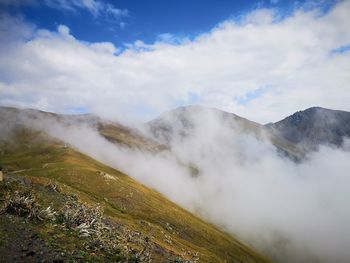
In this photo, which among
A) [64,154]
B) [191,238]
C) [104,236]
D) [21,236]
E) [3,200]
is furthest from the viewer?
[64,154]

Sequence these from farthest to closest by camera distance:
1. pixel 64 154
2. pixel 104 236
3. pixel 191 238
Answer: pixel 64 154
pixel 191 238
pixel 104 236

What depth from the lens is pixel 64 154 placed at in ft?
597

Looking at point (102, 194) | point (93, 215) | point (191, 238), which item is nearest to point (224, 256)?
point (191, 238)

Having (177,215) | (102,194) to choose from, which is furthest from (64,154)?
(177,215)

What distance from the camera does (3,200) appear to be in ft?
106

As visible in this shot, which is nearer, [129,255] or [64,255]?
[64,255]

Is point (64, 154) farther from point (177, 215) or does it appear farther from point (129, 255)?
point (129, 255)

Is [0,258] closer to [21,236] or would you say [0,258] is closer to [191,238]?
[21,236]

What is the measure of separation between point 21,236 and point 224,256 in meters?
95.7

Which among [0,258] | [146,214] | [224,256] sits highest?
[0,258]

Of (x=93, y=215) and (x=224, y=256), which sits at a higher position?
(x=93, y=215)

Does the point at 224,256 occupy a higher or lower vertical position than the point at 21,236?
lower

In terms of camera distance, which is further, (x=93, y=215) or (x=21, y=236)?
(x=93, y=215)

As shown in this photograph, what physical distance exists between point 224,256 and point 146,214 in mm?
31017
